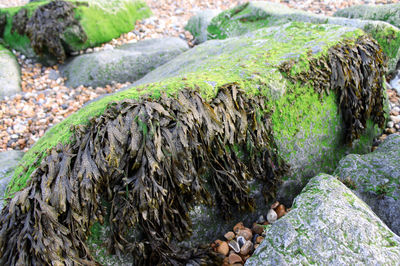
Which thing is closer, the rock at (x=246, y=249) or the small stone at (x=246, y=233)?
the rock at (x=246, y=249)

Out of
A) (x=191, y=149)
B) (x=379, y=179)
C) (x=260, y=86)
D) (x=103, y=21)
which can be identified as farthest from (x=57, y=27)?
(x=379, y=179)

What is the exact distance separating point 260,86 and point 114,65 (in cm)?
413

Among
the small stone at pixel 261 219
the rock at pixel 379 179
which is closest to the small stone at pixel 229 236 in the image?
the small stone at pixel 261 219

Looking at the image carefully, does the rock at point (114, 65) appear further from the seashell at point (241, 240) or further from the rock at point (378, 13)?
the seashell at point (241, 240)

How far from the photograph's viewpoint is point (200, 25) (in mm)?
7457

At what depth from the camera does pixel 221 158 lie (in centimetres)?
268

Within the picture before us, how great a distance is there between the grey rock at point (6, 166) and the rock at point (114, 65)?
2488 mm

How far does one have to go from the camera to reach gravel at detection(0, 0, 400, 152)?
15.9ft

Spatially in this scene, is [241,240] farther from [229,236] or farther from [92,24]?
[92,24]

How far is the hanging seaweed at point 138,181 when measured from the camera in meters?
2.10

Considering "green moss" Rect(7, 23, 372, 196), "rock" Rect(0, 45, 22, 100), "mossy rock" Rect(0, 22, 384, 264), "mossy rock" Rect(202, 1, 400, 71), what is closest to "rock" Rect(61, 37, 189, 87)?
"rock" Rect(0, 45, 22, 100)

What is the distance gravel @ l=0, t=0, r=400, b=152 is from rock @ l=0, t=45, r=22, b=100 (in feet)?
0.43

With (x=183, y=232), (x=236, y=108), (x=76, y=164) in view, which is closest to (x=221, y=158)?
(x=236, y=108)

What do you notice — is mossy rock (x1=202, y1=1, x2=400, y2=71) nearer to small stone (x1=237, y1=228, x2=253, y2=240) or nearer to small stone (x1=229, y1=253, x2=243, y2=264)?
small stone (x1=237, y1=228, x2=253, y2=240)
